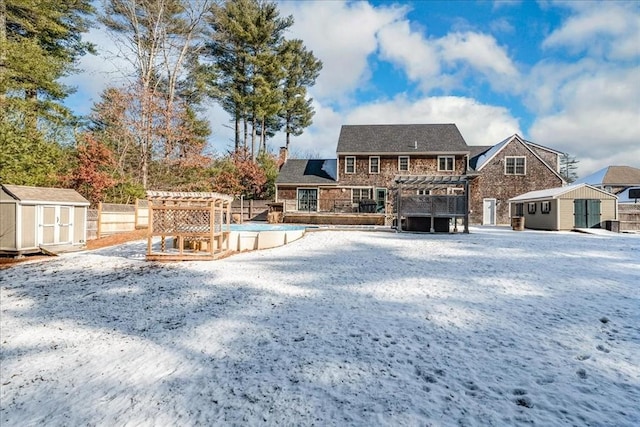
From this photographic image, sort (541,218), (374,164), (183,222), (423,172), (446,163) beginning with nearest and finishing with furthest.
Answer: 1. (183,222)
2. (541,218)
3. (446,163)
4. (423,172)
5. (374,164)

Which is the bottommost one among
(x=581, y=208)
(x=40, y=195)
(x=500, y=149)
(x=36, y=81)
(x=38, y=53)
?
(x=581, y=208)

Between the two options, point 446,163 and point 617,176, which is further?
point 617,176

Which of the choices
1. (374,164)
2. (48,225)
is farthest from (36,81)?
(374,164)

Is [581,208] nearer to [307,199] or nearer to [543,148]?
[543,148]

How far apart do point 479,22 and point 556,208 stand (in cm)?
1129

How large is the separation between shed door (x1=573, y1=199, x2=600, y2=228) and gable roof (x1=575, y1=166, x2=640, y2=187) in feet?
57.0

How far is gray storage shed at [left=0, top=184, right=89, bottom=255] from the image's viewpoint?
9.33 meters

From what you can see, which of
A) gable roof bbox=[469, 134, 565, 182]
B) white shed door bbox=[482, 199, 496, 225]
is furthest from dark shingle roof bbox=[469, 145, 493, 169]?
white shed door bbox=[482, 199, 496, 225]

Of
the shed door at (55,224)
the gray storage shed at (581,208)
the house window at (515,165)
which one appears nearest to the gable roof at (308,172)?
the house window at (515,165)

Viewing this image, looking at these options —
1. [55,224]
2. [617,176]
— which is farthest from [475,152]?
[55,224]

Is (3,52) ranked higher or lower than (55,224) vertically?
higher

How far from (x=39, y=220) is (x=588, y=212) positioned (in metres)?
25.7

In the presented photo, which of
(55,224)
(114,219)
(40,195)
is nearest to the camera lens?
(40,195)

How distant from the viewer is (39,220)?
9.91 m
